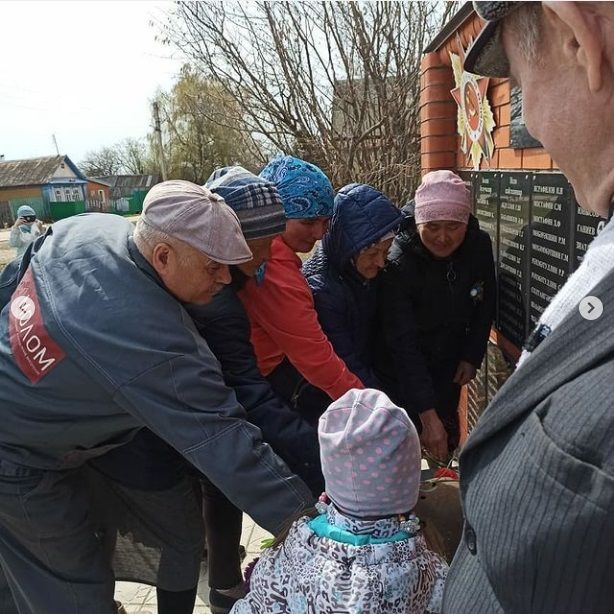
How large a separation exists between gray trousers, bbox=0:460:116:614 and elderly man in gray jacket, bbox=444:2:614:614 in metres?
1.50

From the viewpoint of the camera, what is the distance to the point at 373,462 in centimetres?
134

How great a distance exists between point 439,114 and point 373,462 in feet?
9.62

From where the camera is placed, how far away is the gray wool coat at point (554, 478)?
72cm

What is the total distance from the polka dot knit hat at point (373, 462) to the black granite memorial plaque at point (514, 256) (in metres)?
1.50

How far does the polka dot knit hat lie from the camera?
1.34m

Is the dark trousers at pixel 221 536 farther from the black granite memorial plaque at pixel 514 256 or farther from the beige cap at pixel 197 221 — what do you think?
the black granite memorial plaque at pixel 514 256

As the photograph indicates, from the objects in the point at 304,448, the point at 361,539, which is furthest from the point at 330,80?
the point at 361,539

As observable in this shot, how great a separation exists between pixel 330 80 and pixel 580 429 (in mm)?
7539

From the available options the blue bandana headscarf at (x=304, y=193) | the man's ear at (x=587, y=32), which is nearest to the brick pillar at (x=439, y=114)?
the blue bandana headscarf at (x=304, y=193)

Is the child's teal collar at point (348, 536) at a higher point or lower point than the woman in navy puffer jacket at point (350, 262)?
lower

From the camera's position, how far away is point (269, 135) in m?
8.28

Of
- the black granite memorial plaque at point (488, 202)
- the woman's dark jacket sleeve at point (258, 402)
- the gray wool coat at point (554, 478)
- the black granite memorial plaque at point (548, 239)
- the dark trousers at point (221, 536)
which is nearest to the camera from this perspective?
the gray wool coat at point (554, 478)

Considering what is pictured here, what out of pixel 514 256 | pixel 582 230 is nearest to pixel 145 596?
pixel 514 256

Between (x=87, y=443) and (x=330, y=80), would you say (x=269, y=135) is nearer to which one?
(x=330, y=80)
